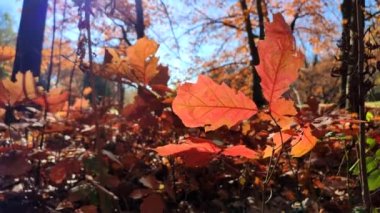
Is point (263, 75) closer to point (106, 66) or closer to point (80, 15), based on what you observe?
point (80, 15)

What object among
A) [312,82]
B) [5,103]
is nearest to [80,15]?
[5,103]

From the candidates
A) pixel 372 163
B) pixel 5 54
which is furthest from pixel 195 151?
pixel 5 54

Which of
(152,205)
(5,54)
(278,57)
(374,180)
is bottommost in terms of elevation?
(152,205)

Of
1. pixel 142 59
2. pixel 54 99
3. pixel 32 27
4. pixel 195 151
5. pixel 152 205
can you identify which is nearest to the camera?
pixel 195 151

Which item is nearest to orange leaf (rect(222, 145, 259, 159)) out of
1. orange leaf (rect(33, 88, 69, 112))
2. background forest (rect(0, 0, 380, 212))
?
background forest (rect(0, 0, 380, 212))

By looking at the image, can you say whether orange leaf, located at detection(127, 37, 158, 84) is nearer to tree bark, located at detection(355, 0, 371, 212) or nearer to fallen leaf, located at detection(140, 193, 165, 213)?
fallen leaf, located at detection(140, 193, 165, 213)

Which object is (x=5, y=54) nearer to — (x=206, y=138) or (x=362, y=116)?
(x=206, y=138)
